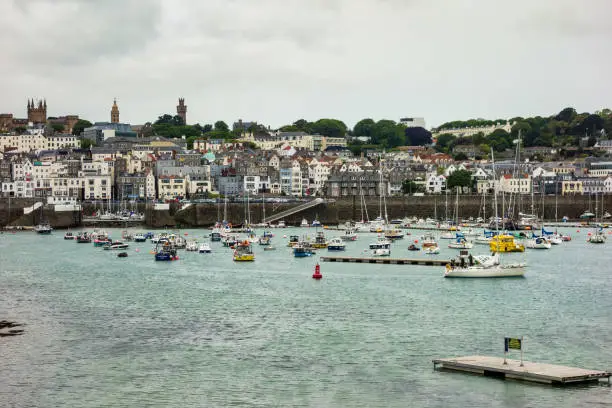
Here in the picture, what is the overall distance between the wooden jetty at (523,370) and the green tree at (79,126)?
16354cm

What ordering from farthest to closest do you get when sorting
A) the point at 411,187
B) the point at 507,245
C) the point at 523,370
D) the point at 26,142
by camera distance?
the point at 26,142
the point at 411,187
the point at 507,245
the point at 523,370

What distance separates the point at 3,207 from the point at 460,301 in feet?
243

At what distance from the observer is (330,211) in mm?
104375

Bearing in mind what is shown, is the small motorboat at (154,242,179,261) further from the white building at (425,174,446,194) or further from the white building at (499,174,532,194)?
the white building at (425,174,446,194)

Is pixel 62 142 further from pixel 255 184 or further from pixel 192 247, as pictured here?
pixel 192 247

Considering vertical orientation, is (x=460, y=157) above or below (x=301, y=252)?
above

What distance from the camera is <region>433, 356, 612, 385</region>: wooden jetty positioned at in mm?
25781

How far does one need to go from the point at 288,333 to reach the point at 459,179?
302 feet

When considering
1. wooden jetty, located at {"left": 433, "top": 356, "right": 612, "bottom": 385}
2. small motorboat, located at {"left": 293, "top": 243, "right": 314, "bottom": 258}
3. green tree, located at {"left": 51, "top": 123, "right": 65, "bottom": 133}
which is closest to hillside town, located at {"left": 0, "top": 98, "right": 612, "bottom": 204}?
green tree, located at {"left": 51, "top": 123, "right": 65, "bottom": 133}

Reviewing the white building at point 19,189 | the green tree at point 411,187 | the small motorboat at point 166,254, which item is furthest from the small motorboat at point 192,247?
the green tree at point 411,187

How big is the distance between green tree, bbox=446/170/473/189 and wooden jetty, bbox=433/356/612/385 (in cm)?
9643

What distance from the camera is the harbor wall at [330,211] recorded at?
101438 mm

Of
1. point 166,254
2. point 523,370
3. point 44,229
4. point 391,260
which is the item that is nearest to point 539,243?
point 391,260

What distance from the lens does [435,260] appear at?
2293 inches
